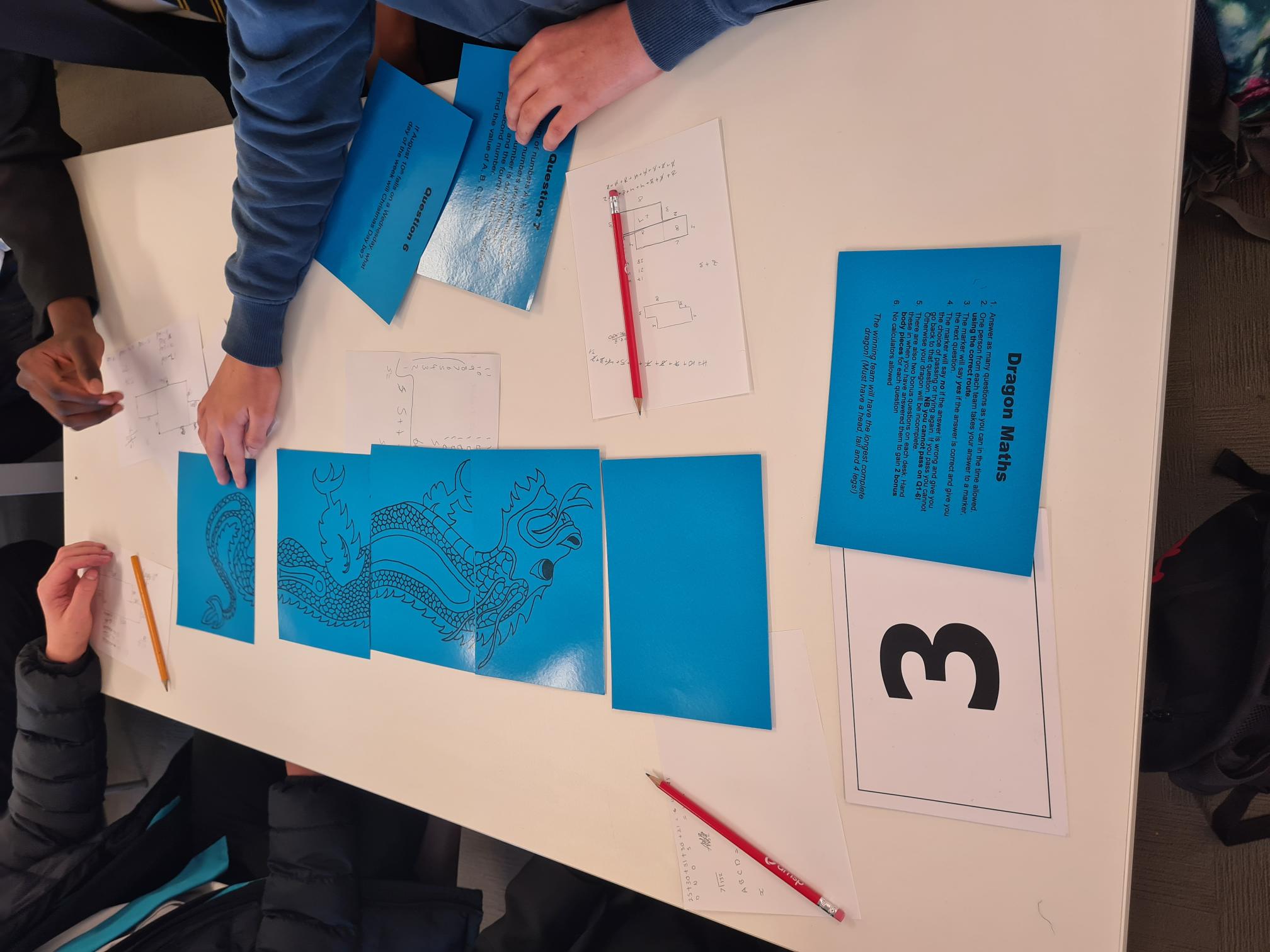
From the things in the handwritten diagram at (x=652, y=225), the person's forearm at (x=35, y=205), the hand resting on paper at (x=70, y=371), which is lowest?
the hand resting on paper at (x=70, y=371)

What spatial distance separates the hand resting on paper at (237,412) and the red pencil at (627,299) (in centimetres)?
52

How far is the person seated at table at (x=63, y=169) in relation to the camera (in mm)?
1043

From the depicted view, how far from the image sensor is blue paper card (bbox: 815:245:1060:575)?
0.60 meters

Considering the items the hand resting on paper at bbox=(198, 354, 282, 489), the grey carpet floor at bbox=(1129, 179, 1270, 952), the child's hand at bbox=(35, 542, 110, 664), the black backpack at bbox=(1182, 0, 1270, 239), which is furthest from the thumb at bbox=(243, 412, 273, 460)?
the grey carpet floor at bbox=(1129, 179, 1270, 952)

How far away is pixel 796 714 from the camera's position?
0.71 m

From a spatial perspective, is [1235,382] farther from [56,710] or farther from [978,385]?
[56,710]

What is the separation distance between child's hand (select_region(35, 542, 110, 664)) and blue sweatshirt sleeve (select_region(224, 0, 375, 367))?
0.48 metres

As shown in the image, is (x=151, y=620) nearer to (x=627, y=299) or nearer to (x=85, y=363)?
(x=85, y=363)

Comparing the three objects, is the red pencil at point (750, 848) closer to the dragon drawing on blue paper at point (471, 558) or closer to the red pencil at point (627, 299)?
the dragon drawing on blue paper at point (471, 558)

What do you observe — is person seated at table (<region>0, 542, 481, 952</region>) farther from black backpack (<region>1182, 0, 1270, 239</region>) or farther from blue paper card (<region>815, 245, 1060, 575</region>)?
black backpack (<region>1182, 0, 1270, 239</region>)

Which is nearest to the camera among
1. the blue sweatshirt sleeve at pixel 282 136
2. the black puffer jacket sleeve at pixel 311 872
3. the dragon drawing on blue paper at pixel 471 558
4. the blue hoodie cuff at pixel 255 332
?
the blue sweatshirt sleeve at pixel 282 136

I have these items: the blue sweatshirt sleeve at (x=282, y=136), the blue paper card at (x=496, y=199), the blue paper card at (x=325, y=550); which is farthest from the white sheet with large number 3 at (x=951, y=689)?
the blue sweatshirt sleeve at (x=282, y=136)

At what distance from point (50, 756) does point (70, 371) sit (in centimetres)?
63

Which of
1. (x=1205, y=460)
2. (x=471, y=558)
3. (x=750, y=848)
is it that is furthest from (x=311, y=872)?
(x=1205, y=460)
